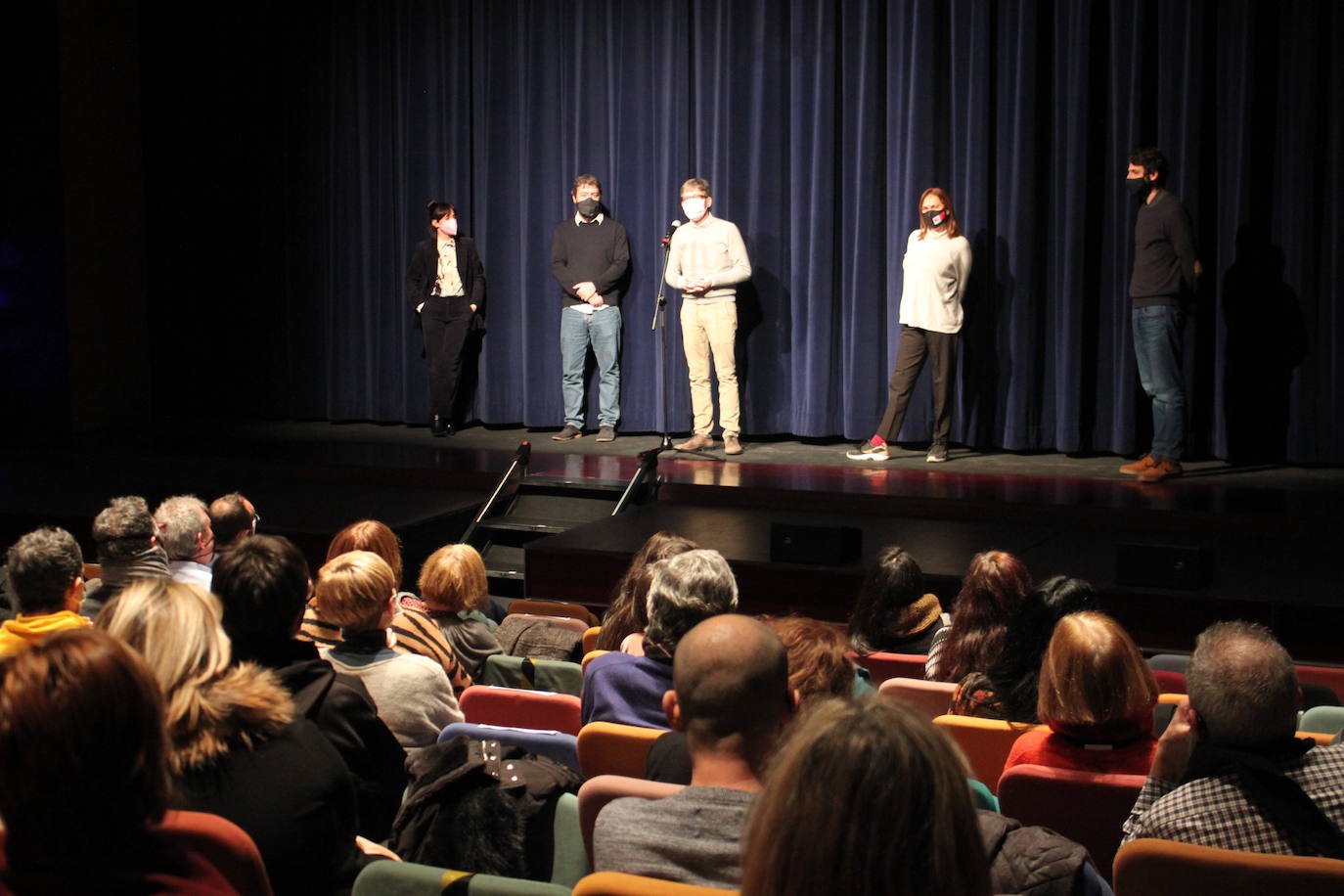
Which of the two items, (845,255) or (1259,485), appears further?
(845,255)

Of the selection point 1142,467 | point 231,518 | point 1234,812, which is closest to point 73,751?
point 1234,812

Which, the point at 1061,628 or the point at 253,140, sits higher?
the point at 253,140

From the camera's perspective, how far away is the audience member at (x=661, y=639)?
2537 millimetres

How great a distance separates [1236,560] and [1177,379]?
4.87 feet

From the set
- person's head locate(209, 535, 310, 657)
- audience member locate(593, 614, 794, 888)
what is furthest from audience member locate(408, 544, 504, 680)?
audience member locate(593, 614, 794, 888)

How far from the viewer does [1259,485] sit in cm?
602

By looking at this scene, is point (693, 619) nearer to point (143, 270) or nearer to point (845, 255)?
point (845, 255)

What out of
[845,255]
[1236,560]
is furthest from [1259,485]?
[845,255]

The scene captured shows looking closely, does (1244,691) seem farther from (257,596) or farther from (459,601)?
(459,601)

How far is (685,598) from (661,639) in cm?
9

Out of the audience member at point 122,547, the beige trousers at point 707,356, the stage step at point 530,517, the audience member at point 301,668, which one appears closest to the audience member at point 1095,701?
the audience member at point 301,668

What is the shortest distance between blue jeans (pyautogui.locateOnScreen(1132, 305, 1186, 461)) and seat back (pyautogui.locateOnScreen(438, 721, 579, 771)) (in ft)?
14.4

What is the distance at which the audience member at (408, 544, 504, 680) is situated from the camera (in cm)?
328

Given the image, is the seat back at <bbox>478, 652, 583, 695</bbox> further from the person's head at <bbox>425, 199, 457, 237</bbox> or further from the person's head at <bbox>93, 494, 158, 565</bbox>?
the person's head at <bbox>425, 199, 457, 237</bbox>
